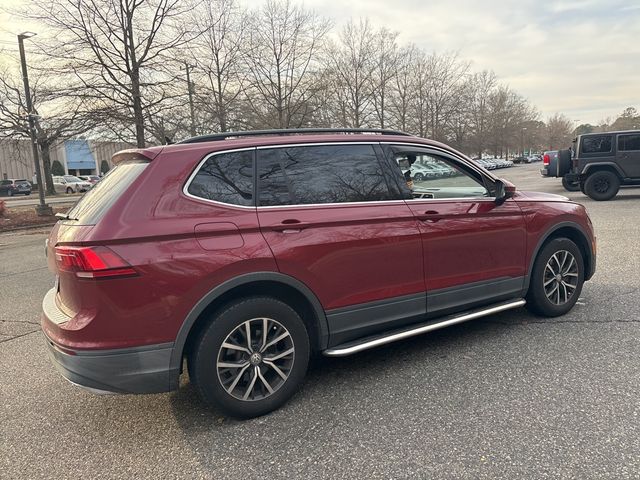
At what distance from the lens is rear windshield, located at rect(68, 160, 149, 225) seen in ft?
8.71

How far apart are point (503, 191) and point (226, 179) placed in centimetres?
247

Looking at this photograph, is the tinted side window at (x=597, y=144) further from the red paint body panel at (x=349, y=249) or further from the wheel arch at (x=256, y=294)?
the wheel arch at (x=256, y=294)

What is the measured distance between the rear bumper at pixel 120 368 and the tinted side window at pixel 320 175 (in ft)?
3.88

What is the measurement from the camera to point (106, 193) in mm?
2809

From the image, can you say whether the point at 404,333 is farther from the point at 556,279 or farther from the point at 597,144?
the point at 597,144

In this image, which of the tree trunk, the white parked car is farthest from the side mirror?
the white parked car

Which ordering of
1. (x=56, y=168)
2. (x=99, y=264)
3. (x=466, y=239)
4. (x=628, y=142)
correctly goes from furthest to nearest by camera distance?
(x=56, y=168), (x=628, y=142), (x=466, y=239), (x=99, y=264)

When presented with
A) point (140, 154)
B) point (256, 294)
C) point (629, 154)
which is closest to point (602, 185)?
point (629, 154)

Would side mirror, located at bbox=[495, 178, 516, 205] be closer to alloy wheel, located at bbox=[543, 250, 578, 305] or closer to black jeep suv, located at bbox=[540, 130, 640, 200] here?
alloy wheel, located at bbox=[543, 250, 578, 305]

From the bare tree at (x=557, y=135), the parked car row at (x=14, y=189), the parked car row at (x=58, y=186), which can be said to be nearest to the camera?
the parked car row at (x=58, y=186)

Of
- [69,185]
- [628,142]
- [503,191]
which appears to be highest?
[69,185]

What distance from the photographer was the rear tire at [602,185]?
13.7 m

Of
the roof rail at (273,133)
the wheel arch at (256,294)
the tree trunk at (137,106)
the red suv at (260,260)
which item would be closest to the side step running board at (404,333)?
the red suv at (260,260)

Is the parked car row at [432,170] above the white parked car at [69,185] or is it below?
below
